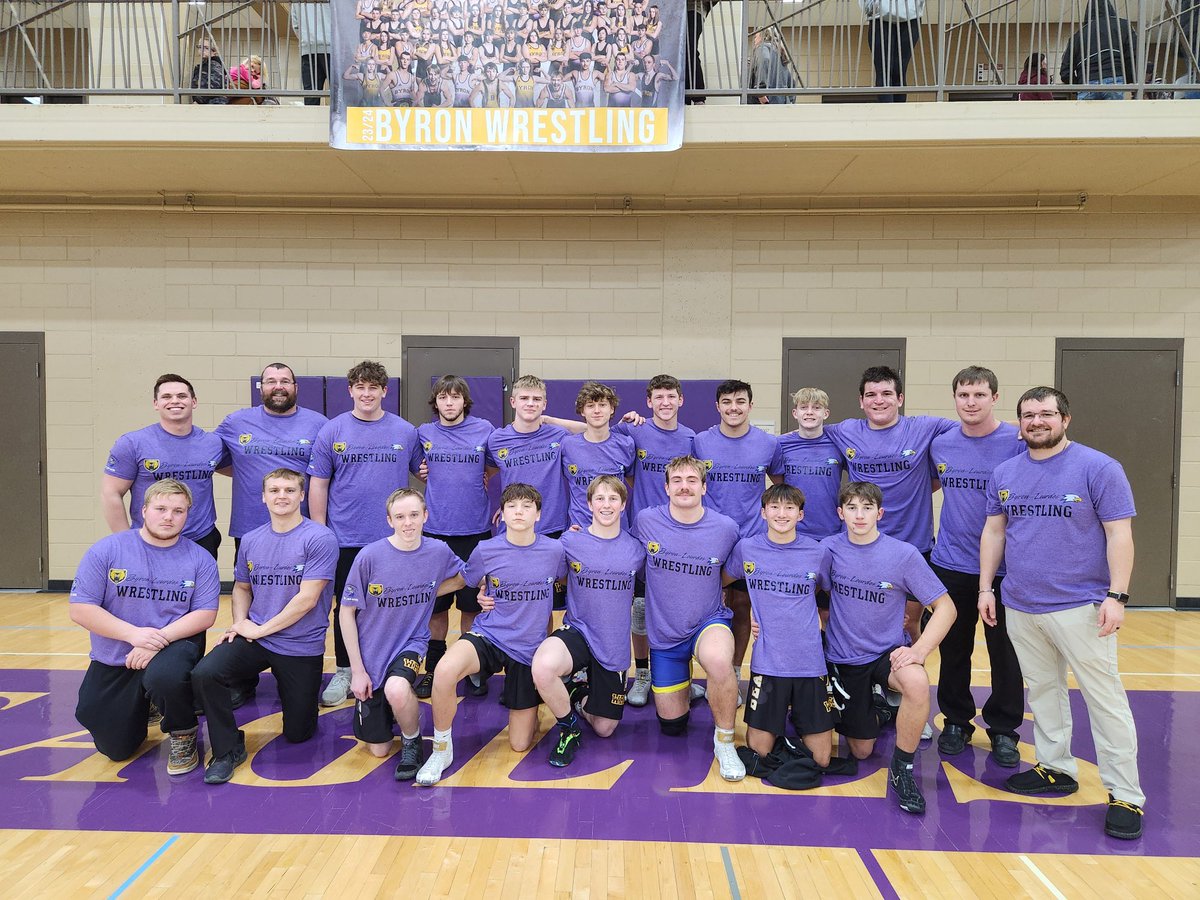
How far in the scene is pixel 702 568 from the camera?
4039 mm

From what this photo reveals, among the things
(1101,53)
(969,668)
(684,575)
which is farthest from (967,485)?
(1101,53)

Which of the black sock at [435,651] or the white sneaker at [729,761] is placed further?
the black sock at [435,651]

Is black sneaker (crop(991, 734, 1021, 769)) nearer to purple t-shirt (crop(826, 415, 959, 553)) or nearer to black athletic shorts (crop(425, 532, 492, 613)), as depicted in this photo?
purple t-shirt (crop(826, 415, 959, 553))

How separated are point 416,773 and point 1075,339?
7.14 m

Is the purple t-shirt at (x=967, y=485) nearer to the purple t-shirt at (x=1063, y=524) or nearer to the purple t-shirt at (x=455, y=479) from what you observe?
the purple t-shirt at (x=1063, y=524)

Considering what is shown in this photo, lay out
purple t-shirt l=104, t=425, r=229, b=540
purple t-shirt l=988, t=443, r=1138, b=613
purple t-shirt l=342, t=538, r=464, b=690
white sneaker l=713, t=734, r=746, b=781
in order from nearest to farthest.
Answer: purple t-shirt l=988, t=443, r=1138, b=613
white sneaker l=713, t=734, r=746, b=781
purple t-shirt l=342, t=538, r=464, b=690
purple t-shirt l=104, t=425, r=229, b=540

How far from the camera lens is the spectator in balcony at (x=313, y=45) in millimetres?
6770

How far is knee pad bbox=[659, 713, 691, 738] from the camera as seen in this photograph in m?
4.18

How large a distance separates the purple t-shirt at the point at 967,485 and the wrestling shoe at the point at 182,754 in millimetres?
3991

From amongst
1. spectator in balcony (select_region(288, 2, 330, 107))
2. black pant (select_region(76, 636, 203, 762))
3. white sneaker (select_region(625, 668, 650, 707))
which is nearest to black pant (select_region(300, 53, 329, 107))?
spectator in balcony (select_region(288, 2, 330, 107))

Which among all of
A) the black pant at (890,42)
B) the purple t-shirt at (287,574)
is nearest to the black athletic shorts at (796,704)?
the purple t-shirt at (287,574)

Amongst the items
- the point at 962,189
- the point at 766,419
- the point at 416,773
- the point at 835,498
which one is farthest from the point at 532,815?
the point at 962,189

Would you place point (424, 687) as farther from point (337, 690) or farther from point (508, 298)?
point (508, 298)

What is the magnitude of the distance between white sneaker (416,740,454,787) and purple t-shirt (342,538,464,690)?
0.46 meters
